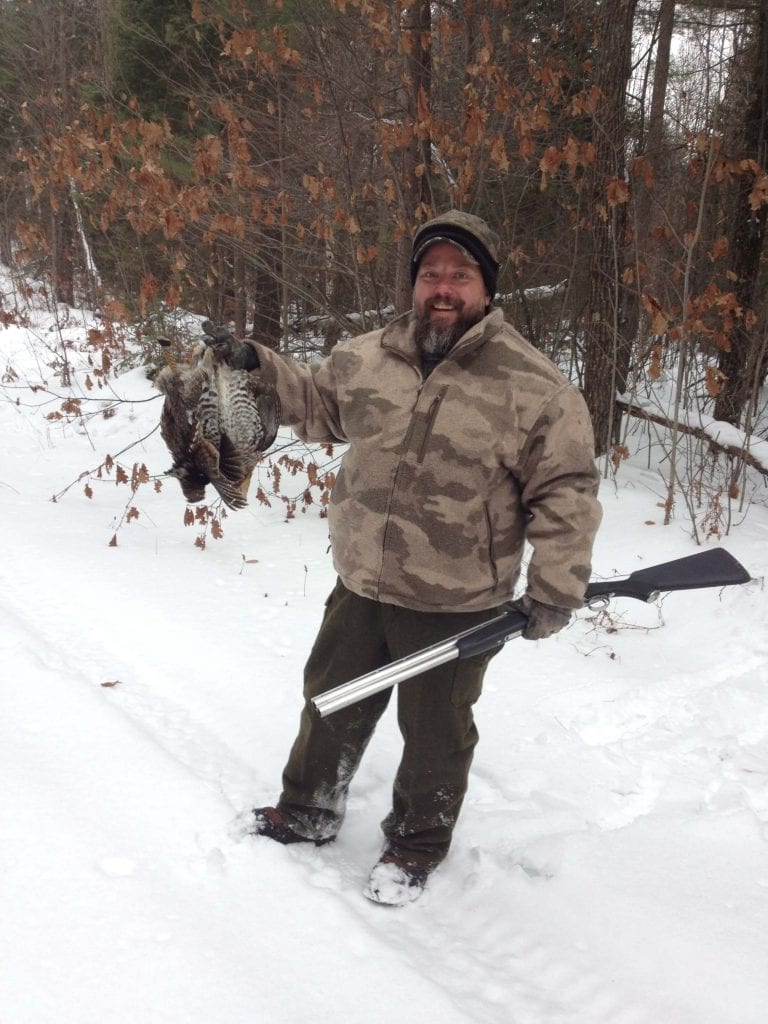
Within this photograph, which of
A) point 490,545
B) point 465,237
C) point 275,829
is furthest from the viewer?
point 275,829

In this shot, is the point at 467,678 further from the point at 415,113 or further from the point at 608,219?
the point at 608,219

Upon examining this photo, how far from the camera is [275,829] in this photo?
8.44 feet

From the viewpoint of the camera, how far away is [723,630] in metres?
4.37

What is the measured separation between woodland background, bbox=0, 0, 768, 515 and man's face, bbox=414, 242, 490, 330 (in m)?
2.81

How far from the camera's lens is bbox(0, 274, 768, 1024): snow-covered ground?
6.42ft

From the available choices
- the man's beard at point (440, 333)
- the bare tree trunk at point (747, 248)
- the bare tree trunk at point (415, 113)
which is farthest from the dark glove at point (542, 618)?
the bare tree trunk at point (747, 248)

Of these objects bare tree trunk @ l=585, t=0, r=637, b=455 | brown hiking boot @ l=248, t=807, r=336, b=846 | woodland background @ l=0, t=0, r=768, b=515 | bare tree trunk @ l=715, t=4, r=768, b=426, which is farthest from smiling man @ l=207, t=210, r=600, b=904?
bare tree trunk @ l=715, t=4, r=768, b=426

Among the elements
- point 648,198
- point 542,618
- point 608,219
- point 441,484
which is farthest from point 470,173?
point 542,618

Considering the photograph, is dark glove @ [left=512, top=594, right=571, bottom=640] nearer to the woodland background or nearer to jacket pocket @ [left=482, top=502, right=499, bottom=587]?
jacket pocket @ [left=482, top=502, right=499, bottom=587]

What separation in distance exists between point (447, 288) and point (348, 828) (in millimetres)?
2015

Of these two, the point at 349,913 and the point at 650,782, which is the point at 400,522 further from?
the point at 650,782

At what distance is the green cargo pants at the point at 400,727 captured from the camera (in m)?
2.29

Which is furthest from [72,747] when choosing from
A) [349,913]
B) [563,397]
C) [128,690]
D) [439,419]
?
[563,397]

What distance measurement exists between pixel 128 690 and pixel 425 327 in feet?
7.74
